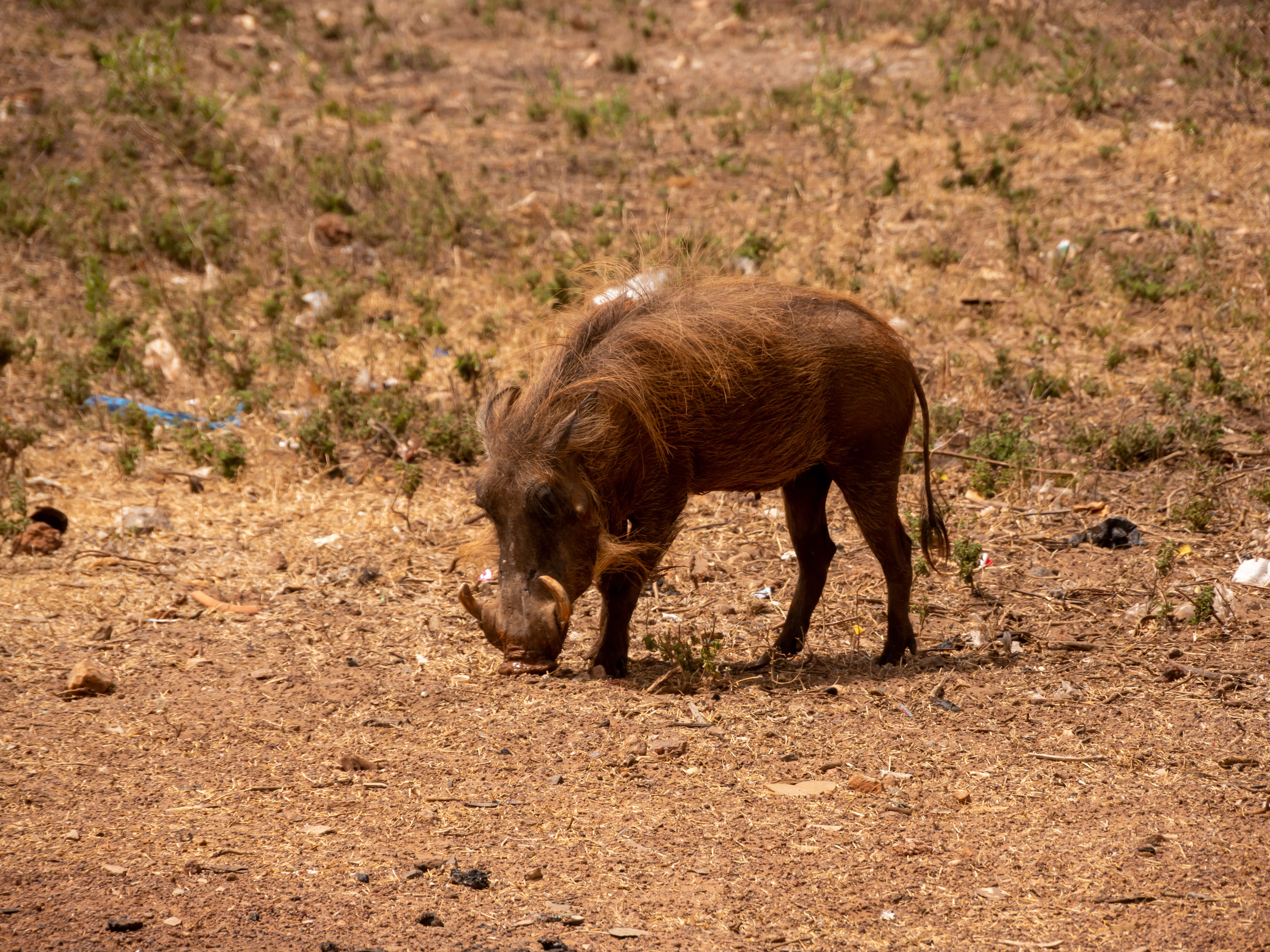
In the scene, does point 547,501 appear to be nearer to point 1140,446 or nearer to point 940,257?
point 1140,446

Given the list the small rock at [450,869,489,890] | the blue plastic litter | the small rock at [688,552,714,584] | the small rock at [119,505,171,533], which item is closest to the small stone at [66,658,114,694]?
the small rock at [119,505,171,533]

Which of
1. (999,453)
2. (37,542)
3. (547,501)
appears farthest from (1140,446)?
(37,542)

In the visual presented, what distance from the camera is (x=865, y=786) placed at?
3.29m

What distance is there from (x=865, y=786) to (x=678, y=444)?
1310mm

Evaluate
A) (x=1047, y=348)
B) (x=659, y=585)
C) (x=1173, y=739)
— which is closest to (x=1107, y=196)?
(x=1047, y=348)

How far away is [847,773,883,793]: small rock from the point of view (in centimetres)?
329

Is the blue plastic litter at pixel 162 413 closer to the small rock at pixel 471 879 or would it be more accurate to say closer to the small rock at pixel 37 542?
the small rock at pixel 37 542

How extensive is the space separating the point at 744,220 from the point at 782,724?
5.45 m

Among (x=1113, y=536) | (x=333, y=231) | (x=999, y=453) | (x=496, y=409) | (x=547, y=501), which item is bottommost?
(x=1113, y=536)

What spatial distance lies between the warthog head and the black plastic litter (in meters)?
2.39

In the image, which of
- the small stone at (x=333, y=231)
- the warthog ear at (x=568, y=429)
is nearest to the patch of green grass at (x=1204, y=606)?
the warthog ear at (x=568, y=429)

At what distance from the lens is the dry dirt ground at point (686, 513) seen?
286 centimetres

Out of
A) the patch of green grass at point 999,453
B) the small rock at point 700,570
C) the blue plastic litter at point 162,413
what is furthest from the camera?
the blue plastic litter at point 162,413

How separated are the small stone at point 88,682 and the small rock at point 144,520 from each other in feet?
4.79
